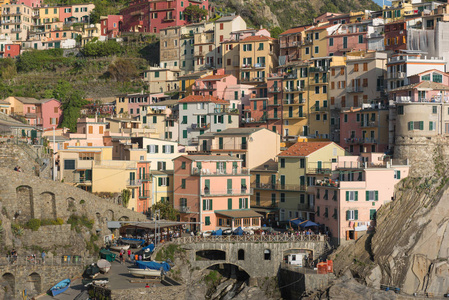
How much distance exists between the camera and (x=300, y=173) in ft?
256

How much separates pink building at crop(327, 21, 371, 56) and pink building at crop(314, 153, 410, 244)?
2564 centimetres

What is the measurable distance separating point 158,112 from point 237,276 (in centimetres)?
3348

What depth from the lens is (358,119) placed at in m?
83.1

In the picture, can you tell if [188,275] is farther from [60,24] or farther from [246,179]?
[60,24]

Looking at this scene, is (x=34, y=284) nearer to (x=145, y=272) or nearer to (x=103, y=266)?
(x=103, y=266)

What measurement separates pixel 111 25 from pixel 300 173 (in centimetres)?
6698

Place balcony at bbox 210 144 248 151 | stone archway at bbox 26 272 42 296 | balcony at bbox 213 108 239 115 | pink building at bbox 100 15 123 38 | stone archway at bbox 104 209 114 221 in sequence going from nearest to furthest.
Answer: stone archway at bbox 26 272 42 296 < stone archway at bbox 104 209 114 221 < balcony at bbox 210 144 248 151 < balcony at bbox 213 108 239 115 < pink building at bbox 100 15 123 38

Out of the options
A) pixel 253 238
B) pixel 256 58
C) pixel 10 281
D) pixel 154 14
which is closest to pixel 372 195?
pixel 253 238

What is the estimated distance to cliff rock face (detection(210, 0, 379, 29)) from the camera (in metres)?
137

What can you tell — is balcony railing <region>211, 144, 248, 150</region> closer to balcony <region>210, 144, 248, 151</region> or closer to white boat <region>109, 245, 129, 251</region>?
balcony <region>210, 144, 248, 151</region>

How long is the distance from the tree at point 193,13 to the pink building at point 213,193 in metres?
52.5

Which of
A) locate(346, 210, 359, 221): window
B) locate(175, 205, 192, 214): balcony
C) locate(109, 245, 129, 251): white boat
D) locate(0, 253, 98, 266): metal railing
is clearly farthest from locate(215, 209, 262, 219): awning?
locate(0, 253, 98, 266): metal railing

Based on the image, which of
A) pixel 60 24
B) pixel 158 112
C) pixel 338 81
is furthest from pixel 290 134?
pixel 60 24

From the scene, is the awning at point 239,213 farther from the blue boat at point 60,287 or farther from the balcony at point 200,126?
the balcony at point 200,126
